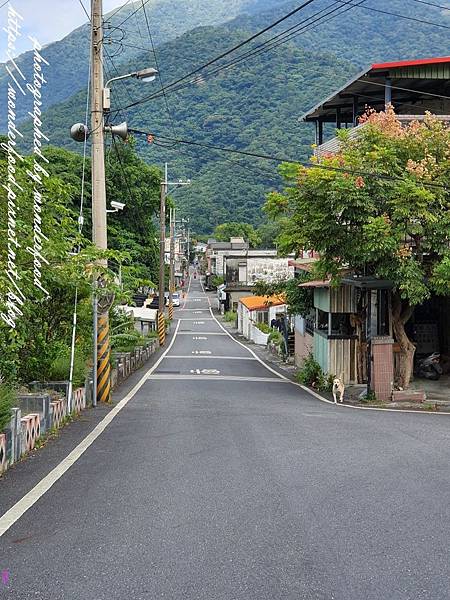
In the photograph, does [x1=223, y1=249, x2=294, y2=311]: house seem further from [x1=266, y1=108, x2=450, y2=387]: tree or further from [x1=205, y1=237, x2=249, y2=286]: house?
[x1=266, y1=108, x2=450, y2=387]: tree

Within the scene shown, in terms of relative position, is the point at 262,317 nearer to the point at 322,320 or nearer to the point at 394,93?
the point at 394,93

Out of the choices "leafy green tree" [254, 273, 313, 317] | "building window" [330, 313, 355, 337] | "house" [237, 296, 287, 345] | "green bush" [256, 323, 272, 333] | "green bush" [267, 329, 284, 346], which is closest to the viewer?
"building window" [330, 313, 355, 337]

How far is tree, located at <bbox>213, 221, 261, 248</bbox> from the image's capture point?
379ft

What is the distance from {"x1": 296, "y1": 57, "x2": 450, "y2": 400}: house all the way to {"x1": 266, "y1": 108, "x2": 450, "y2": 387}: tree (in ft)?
2.45

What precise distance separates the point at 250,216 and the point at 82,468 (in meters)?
103

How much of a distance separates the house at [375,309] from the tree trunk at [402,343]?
22cm

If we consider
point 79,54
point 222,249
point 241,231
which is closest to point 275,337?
point 79,54

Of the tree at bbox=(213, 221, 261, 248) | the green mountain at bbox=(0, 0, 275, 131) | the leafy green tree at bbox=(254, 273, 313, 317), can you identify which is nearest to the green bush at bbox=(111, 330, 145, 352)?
the leafy green tree at bbox=(254, 273, 313, 317)

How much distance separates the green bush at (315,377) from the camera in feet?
69.1

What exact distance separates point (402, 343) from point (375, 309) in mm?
1244

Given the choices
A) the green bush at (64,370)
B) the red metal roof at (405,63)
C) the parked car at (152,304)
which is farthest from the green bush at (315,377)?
the parked car at (152,304)

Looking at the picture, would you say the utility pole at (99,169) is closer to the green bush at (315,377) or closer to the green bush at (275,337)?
the green bush at (315,377)

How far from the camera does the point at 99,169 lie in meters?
15.6

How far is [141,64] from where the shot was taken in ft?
206
